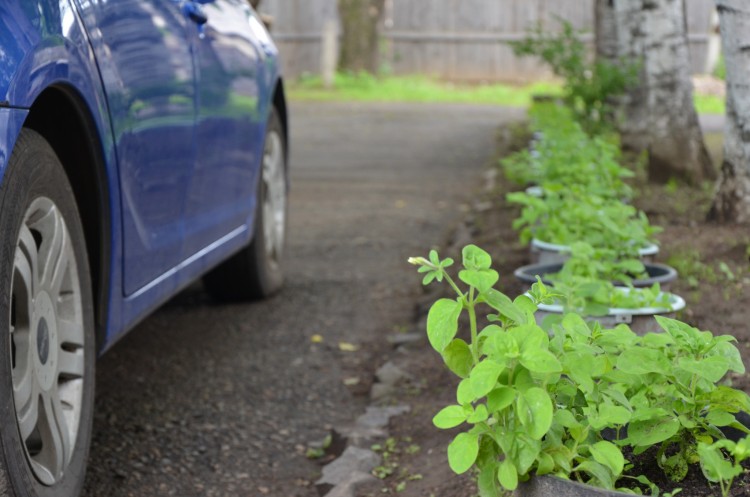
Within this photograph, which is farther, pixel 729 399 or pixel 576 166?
pixel 576 166

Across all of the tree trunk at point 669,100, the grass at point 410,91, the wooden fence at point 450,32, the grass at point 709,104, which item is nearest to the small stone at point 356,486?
the tree trunk at point 669,100

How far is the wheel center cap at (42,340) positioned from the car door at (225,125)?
1180mm

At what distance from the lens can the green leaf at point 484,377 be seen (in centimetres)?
202

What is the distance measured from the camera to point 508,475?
2.03 meters

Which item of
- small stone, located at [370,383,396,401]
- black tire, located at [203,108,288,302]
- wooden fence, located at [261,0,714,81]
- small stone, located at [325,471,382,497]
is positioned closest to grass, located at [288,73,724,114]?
wooden fence, located at [261,0,714,81]

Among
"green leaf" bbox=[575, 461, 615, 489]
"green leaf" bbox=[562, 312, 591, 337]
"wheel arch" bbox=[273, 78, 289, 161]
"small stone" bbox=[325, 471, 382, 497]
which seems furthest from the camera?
"wheel arch" bbox=[273, 78, 289, 161]

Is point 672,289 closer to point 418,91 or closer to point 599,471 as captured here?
point 599,471

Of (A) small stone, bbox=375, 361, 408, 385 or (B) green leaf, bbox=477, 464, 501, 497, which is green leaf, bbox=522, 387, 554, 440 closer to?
(B) green leaf, bbox=477, 464, 501, 497

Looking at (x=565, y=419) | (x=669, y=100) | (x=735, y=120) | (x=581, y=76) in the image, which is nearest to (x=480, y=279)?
(x=565, y=419)

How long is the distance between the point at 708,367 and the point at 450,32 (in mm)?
23735

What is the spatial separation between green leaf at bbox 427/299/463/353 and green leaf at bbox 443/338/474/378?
72mm

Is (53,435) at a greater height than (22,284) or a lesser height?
lesser

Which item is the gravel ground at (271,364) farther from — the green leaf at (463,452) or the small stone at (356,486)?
the green leaf at (463,452)

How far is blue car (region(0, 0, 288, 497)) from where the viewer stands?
2449 mm
